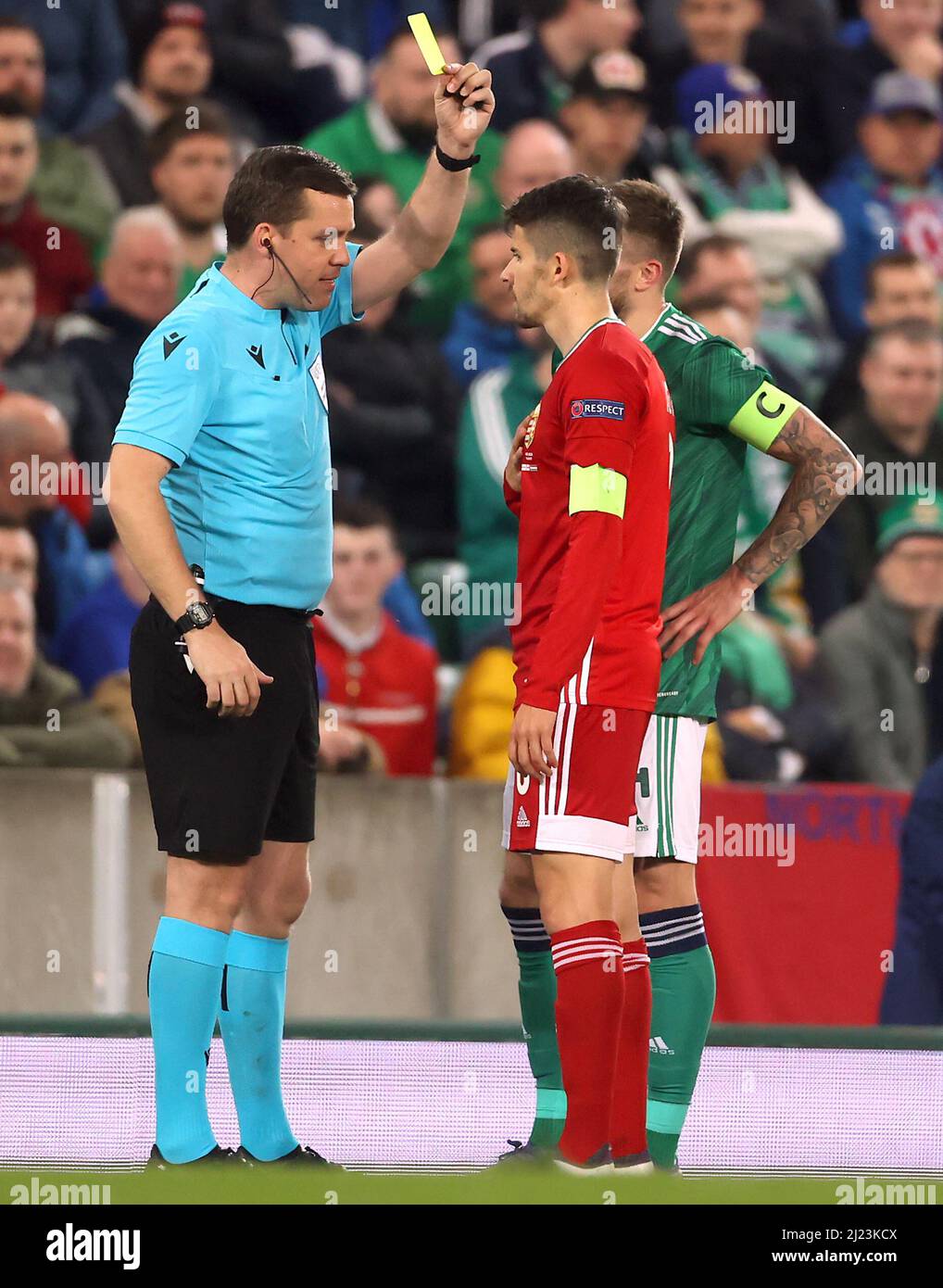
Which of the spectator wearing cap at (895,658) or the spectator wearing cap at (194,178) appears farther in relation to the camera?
the spectator wearing cap at (194,178)

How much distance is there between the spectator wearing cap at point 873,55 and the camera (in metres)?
8.26

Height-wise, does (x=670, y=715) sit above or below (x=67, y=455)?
below

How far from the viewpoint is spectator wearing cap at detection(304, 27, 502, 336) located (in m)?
7.37

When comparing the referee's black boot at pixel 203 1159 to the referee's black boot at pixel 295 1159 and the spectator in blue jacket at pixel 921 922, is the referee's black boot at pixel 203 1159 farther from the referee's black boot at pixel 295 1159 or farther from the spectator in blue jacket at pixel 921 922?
the spectator in blue jacket at pixel 921 922

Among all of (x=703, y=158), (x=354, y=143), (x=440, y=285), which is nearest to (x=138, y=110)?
(x=354, y=143)

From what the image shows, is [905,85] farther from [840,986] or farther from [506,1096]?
[506,1096]

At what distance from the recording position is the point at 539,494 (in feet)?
12.2

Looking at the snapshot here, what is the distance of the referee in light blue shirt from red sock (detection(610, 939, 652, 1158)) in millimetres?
553

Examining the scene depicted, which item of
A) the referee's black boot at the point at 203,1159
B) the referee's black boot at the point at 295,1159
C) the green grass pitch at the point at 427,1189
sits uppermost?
the green grass pitch at the point at 427,1189

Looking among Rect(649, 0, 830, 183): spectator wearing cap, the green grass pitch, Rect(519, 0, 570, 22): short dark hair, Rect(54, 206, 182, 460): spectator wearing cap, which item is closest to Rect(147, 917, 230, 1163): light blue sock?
the green grass pitch

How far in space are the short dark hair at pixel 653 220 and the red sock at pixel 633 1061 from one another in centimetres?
133

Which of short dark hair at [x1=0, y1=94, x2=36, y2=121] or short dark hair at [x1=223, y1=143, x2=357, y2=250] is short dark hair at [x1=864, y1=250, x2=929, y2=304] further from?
short dark hair at [x1=223, y1=143, x2=357, y2=250]

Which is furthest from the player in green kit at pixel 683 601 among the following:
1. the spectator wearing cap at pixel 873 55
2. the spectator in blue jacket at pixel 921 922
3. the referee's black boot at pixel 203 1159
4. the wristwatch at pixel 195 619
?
the spectator wearing cap at pixel 873 55
